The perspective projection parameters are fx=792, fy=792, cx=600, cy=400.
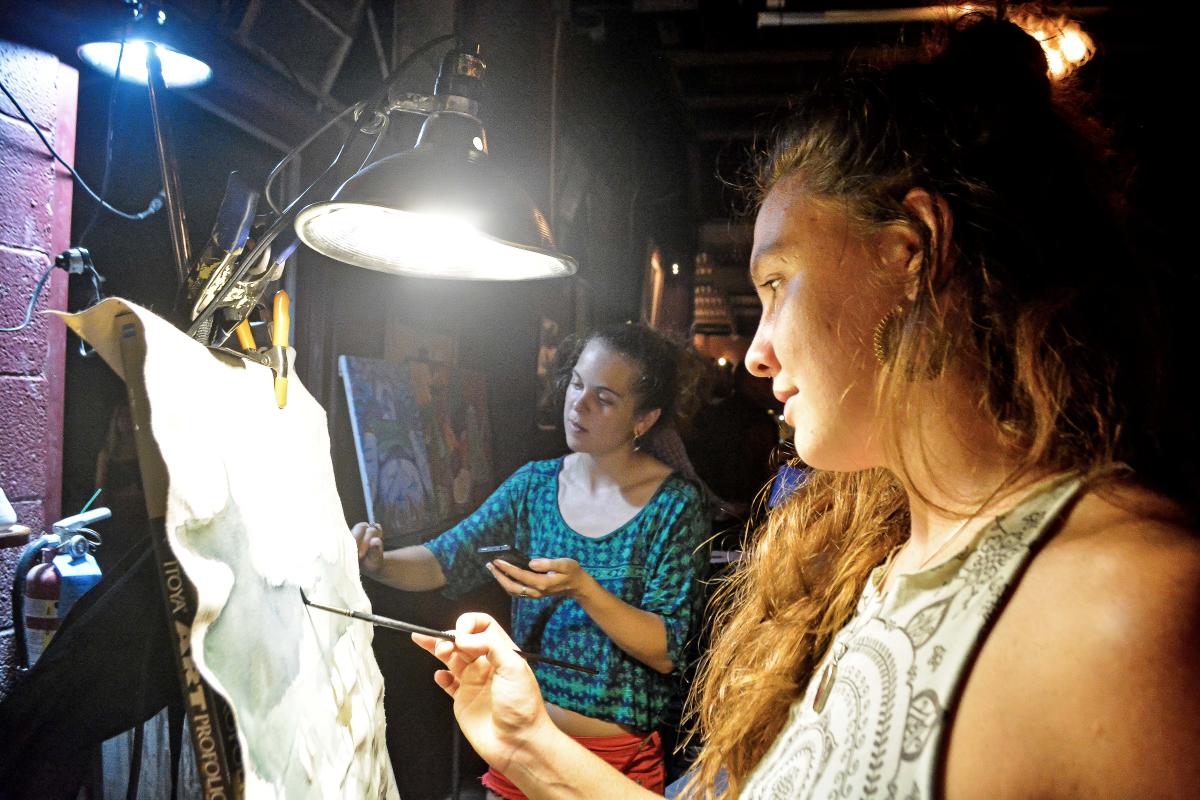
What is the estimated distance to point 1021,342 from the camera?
0.83 metres

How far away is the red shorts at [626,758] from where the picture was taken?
2.06m

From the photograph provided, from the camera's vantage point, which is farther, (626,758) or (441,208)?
(626,758)

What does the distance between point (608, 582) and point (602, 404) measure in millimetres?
538

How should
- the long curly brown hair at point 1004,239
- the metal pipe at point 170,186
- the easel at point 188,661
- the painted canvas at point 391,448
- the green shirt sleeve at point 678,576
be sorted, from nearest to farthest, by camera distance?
the easel at point 188,661
the long curly brown hair at point 1004,239
the metal pipe at point 170,186
the green shirt sleeve at point 678,576
the painted canvas at point 391,448

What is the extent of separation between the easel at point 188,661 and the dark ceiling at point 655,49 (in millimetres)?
751

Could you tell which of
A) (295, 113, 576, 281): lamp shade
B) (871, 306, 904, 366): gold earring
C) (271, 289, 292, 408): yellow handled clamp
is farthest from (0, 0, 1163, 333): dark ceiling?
(271, 289, 292, 408): yellow handled clamp

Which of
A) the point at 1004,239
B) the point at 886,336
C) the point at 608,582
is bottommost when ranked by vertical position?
the point at 608,582

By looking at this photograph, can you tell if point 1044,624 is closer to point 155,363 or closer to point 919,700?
point 919,700

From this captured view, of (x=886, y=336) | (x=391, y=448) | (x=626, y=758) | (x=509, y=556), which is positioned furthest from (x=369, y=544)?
(x=886, y=336)

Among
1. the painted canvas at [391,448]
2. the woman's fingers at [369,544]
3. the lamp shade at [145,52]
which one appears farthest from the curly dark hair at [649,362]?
the lamp shade at [145,52]

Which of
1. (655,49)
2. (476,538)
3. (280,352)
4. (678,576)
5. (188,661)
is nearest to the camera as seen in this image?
(188,661)

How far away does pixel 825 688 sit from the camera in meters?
0.94

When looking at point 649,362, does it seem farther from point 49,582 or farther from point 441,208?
point 49,582

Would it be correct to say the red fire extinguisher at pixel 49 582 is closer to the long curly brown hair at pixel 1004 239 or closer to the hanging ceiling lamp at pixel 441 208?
the hanging ceiling lamp at pixel 441 208
